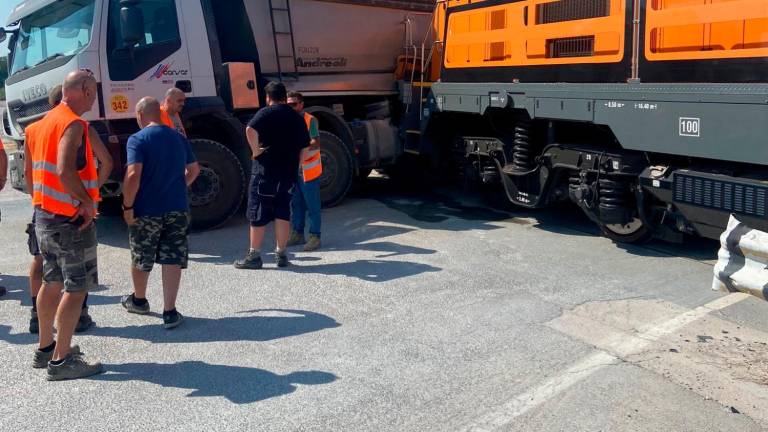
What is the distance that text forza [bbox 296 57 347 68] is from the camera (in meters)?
9.95

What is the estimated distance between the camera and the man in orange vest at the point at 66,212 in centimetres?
424

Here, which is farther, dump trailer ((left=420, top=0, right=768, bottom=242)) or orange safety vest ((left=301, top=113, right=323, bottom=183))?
orange safety vest ((left=301, top=113, right=323, bottom=183))

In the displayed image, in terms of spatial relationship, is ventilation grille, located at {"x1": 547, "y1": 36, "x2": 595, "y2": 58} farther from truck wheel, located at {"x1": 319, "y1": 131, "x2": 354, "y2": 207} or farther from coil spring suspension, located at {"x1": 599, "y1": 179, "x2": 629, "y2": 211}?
truck wheel, located at {"x1": 319, "y1": 131, "x2": 354, "y2": 207}

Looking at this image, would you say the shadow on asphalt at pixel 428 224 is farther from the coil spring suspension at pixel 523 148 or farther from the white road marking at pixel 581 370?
the white road marking at pixel 581 370

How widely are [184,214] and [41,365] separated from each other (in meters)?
1.37

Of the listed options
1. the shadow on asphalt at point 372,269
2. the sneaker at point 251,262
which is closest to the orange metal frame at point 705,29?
the shadow on asphalt at point 372,269

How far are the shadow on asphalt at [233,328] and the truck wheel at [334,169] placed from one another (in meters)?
4.42

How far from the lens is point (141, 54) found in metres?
8.04

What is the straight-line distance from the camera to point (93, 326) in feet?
17.3

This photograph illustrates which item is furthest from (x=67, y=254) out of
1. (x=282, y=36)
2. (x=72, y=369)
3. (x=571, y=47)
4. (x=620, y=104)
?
(x=282, y=36)

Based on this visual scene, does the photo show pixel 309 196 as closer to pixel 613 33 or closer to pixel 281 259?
pixel 281 259

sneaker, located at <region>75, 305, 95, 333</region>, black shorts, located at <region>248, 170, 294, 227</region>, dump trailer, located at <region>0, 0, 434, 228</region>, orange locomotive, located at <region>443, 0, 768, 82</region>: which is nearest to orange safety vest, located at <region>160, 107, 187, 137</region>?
black shorts, located at <region>248, 170, 294, 227</region>

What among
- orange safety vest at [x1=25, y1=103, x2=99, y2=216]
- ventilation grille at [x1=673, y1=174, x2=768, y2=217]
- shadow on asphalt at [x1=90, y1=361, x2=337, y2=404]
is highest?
orange safety vest at [x1=25, y1=103, x2=99, y2=216]

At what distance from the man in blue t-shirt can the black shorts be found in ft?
4.63
